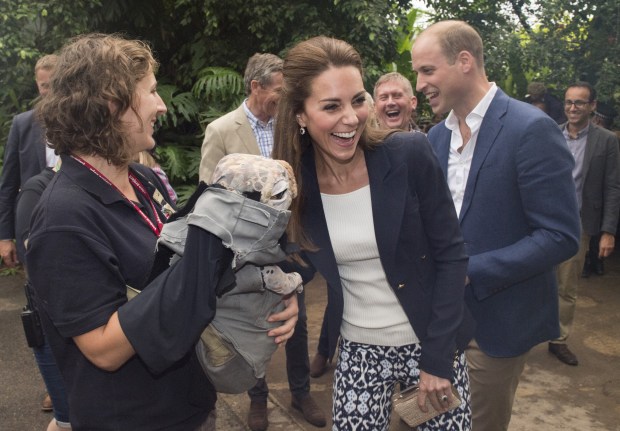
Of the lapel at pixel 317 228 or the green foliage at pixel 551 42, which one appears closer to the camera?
the lapel at pixel 317 228

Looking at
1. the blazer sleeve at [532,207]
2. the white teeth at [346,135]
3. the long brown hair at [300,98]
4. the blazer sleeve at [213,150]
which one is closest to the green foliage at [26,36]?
the blazer sleeve at [213,150]

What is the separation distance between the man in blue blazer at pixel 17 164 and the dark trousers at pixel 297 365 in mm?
2089

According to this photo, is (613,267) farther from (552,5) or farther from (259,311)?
(259,311)

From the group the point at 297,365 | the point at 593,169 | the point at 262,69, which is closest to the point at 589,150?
the point at 593,169

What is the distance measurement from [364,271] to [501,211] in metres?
0.70

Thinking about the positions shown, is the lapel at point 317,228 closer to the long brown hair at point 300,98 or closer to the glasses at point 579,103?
the long brown hair at point 300,98

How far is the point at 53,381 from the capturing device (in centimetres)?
308

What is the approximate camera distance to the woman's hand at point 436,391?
236 centimetres

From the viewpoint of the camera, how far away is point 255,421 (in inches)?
163

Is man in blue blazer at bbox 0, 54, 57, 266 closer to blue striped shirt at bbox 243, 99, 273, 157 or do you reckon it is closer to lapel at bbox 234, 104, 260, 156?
lapel at bbox 234, 104, 260, 156

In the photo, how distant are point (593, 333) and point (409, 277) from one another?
4.29 metres

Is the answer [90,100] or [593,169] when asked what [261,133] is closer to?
[90,100]

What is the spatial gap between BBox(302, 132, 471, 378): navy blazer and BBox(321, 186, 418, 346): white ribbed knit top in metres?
0.05

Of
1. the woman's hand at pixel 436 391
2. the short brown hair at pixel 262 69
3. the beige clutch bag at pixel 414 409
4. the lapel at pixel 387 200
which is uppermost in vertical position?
the short brown hair at pixel 262 69
